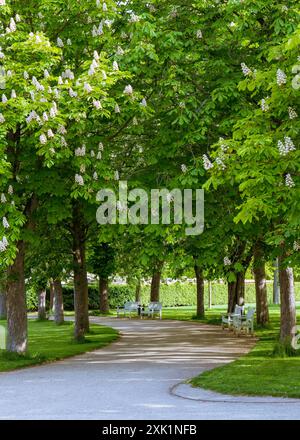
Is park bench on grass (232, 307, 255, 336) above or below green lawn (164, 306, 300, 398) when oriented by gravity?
above

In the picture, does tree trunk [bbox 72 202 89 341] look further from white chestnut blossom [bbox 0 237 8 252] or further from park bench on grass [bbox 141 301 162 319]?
park bench on grass [bbox 141 301 162 319]

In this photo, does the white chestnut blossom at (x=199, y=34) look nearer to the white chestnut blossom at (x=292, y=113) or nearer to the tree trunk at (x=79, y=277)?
the white chestnut blossom at (x=292, y=113)

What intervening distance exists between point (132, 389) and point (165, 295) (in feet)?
158

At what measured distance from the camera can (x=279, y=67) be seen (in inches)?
536

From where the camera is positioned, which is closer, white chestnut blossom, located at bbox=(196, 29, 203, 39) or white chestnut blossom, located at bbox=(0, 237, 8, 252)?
white chestnut blossom, located at bbox=(0, 237, 8, 252)

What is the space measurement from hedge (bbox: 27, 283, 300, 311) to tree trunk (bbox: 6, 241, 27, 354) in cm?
3362

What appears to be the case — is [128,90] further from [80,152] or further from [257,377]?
[257,377]

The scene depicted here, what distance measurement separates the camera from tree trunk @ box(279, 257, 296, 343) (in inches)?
805

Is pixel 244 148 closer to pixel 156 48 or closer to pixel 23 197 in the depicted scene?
pixel 156 48

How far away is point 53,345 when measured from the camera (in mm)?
25219

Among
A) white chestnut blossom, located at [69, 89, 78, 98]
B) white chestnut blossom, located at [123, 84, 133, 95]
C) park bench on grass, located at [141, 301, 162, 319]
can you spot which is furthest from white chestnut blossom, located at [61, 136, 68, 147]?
park bench on grass, located at [141, 301, 162, 319]

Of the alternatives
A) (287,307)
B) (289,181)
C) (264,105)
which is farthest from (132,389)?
(287,307)

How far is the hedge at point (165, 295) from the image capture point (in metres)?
56.3
